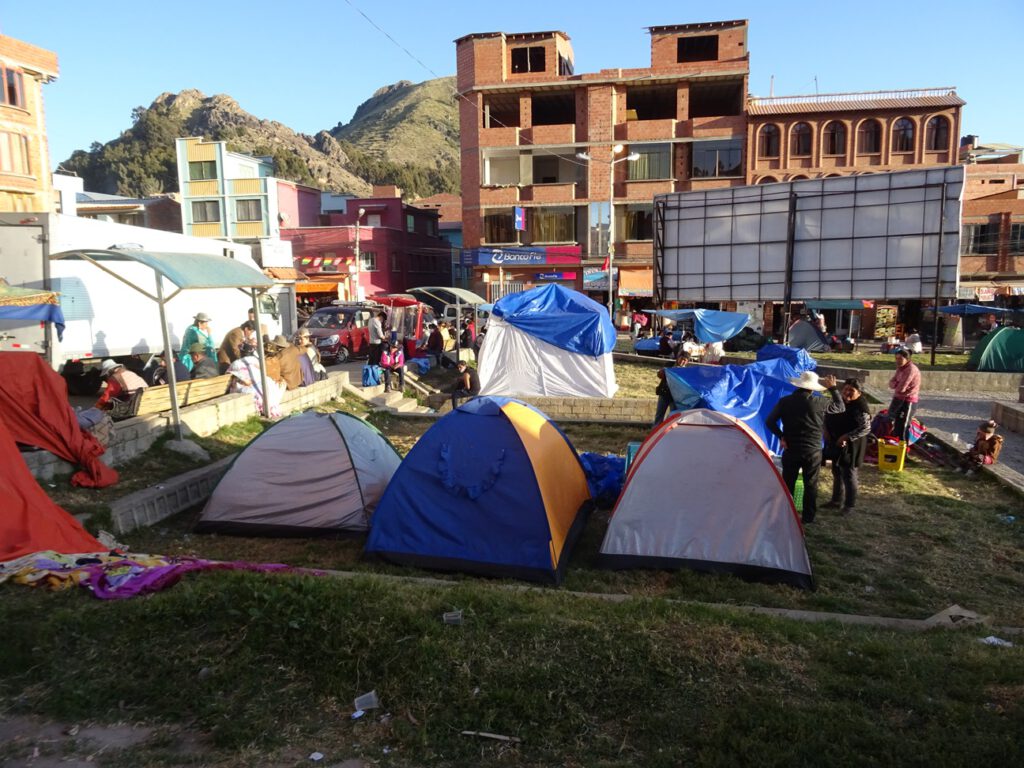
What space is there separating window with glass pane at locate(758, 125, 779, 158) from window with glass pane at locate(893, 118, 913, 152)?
597 cm

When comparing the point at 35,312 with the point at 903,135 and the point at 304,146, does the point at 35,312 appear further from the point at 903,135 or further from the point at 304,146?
the point at 304,146

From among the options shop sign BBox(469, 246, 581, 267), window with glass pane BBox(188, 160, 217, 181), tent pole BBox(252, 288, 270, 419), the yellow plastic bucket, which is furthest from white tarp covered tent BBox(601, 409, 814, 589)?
window with glass pane BBox(188, 160, 217, 181)

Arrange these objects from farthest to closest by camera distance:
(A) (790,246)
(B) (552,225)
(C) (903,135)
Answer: (B) (552,225) → (C) (903,135) → (A) (790,246)

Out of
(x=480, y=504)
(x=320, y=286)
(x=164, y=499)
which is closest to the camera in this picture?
(x=480, y=504)

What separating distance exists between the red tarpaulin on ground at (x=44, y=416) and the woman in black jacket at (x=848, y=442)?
27.3 feet

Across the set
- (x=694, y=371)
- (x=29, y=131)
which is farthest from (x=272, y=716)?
(x=29, y=131)

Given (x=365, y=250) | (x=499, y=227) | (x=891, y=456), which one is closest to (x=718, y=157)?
(x=499, y=227)

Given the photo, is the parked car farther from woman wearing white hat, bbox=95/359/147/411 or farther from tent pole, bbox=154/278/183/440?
tent pole, bbox=154/278/183/440

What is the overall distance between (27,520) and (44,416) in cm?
195

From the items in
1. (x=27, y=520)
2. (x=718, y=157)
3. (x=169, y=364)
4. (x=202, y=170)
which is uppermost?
(x=202, y=170)

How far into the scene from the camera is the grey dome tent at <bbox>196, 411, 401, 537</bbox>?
24.4 feet

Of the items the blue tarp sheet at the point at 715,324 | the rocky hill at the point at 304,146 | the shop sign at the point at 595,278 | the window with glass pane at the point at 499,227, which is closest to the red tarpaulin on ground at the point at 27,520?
the blue tarp sheet at the point at 715,324

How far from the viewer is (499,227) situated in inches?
1500

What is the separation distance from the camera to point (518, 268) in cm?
3741
